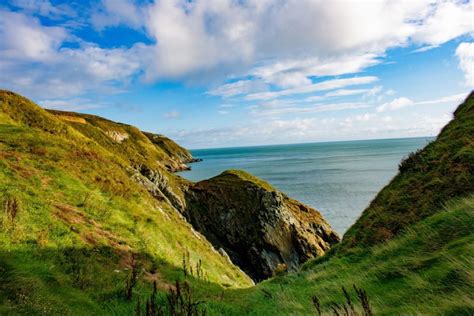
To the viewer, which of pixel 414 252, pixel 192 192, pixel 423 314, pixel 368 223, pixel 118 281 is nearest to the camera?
pixel 423 314

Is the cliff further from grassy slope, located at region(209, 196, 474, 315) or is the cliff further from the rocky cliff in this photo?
grassy slope, located at region(209, 196, 474, 315)

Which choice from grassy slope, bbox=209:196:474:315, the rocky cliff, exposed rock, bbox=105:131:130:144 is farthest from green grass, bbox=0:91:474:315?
exposed rock, bbox=105:131:130:144

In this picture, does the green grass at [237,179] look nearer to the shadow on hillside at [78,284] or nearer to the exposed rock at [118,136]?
the shadow on hillside at [78,284]

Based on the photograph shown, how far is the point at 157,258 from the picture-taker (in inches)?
703

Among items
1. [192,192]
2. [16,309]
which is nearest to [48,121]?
[192,192]

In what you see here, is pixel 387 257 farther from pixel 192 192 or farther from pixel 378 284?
pixel 192 192

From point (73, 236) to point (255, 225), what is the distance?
36135mm

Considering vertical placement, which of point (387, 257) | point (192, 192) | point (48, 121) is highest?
point (48, 121)

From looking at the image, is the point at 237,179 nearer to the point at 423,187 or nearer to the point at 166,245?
the point at 166,245

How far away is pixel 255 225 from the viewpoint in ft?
159

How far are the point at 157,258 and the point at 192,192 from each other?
39.1m

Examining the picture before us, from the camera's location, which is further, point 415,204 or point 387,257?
point 415,204

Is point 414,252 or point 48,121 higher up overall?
point 48,121

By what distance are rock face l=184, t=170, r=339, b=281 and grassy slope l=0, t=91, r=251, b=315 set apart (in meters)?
19.4
